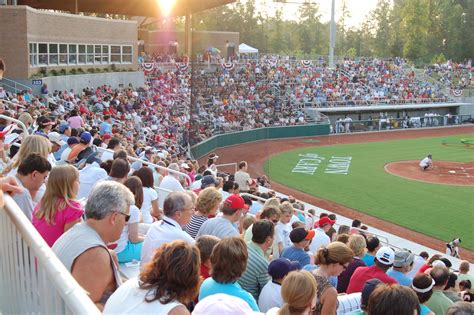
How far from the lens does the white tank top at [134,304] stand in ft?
11.2

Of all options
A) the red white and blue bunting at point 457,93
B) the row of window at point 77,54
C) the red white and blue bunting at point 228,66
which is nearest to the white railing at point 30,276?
the row of window at point 77,54

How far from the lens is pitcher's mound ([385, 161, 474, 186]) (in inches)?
1133

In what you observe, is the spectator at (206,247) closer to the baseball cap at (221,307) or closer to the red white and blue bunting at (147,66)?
the baseball cap at (221,307)

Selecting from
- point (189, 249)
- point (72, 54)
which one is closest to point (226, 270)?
point (189, 249)

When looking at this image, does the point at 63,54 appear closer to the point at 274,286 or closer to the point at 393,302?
the point at 274,286

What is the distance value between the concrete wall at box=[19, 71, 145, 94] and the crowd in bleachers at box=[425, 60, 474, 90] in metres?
33.2

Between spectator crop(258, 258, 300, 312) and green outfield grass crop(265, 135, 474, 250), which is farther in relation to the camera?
green outfield grass crop(265, 135, 474, 250)

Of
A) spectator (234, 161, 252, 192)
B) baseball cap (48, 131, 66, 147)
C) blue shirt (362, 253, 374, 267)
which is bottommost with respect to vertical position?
spectator (234, 161, 252, 192)

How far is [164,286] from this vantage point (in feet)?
11.6

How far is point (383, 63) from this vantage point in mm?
58188

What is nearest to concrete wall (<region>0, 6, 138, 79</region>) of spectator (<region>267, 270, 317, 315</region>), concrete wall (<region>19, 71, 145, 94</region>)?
concrete wall (<region>19, 71, 145, 94</region>)

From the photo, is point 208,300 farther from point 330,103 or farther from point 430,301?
point 330,103

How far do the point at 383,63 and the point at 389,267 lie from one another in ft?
178

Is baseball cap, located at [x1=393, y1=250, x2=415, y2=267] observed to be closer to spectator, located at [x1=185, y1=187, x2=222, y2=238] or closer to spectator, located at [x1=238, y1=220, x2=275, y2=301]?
spectator, located at [x1=238, y1=220, x2=275, y2=301]
